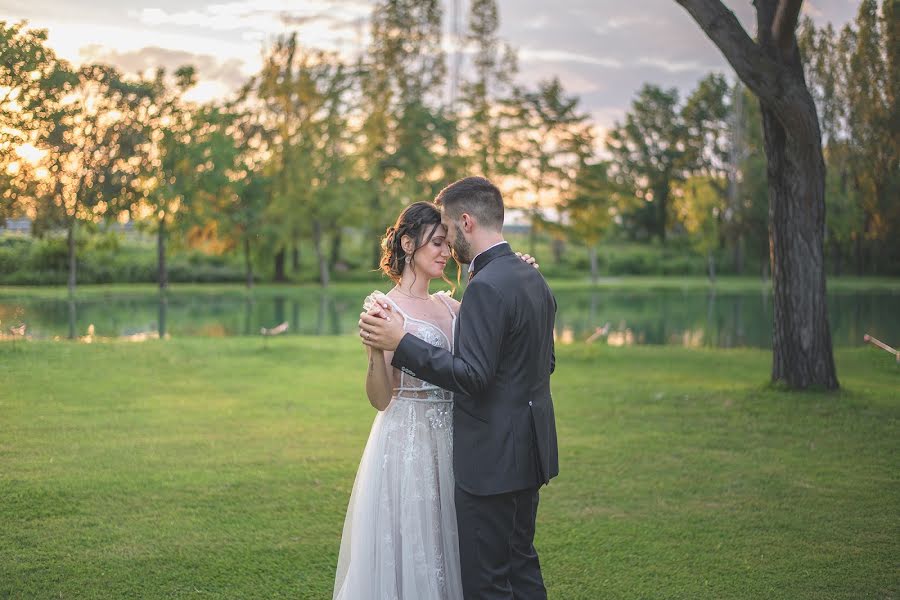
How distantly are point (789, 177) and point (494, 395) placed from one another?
805 cm

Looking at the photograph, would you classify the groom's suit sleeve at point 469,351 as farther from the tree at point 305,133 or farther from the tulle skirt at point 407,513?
the tree at point 305,133

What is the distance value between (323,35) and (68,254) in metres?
33.2

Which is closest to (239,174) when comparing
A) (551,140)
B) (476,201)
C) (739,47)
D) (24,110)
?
(551,140)

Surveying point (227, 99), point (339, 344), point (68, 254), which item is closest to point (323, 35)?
point (227, 99)

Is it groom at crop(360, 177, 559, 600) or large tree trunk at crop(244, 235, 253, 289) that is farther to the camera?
large tree trunk at crop(244, 235, 253, 289)

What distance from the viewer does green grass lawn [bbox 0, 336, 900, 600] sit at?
4.96 metres

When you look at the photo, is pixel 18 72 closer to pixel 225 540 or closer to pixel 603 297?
pixel 225 540

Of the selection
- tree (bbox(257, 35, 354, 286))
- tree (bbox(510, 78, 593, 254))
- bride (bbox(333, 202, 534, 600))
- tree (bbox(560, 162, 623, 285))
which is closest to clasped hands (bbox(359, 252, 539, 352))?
bride (bbox(333, 202, 534, 600))

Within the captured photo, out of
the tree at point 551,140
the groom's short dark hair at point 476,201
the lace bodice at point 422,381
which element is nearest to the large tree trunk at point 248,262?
the tree at point 551,140

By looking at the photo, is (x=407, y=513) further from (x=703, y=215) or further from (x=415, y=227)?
(x=703, y=215)

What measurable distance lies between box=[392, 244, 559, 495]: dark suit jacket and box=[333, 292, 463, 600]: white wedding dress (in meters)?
0.31

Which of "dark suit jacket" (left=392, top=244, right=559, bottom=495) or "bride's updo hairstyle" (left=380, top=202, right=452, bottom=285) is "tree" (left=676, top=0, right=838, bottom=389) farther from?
"dark suit jacket" (left=392, top=244, right=559, bottom=495)

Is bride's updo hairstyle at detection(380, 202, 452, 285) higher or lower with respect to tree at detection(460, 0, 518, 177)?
lower

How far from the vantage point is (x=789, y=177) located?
10.3 meters
